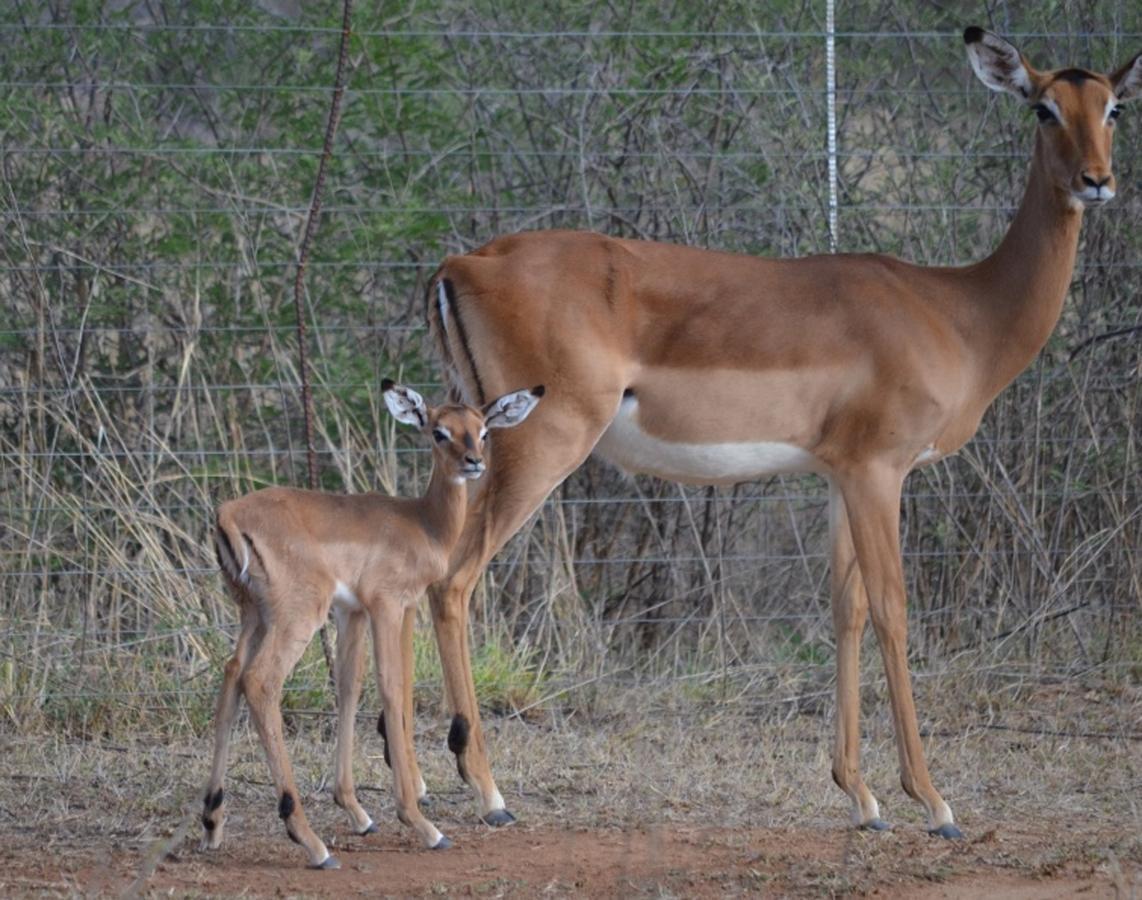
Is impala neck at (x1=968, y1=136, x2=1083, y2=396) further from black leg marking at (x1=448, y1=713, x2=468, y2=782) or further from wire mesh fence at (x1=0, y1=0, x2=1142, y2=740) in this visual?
black leg marking at (x1=448, y1=713, x2=468, y2=782)

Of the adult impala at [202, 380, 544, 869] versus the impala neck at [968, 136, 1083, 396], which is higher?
the impala neck at [968, 136, 1083, 396]

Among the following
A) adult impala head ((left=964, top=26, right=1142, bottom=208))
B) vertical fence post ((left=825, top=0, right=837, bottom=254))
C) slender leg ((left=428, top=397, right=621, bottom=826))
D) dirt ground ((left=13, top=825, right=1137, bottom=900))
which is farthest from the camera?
vertical fence post ((left=825, top=0, right=837, bottom=254))

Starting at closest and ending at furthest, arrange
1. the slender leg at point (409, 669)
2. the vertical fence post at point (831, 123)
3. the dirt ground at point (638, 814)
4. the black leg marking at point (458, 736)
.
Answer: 1. the dirt ground at point (638, 814)
2. the slender leg at point (409, 669)
3. the black leg marking at point (458, 736)
4. the vertical fence post at point (831, 123)

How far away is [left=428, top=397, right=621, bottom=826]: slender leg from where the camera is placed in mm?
6238

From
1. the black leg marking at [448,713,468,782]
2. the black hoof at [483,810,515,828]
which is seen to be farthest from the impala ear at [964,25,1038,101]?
the black hoof at [483,810,515,828]

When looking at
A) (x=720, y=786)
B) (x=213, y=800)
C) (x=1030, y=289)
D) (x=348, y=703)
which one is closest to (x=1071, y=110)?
(x=1030, y=289)

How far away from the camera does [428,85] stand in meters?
9.16

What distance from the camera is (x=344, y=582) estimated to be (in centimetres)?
564

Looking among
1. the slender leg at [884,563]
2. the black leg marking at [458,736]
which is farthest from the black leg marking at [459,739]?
the slender leg at [884,563]

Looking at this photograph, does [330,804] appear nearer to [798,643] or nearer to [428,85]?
[798,643]

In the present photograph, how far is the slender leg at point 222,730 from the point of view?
5434mm

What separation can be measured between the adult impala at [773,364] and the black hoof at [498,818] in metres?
0.03

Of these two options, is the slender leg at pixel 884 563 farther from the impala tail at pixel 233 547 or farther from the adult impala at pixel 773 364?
the impala tail at pixel 233 547

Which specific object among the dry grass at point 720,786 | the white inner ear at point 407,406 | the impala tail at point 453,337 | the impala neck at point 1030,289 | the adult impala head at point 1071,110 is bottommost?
the dry grass at point 720,786
